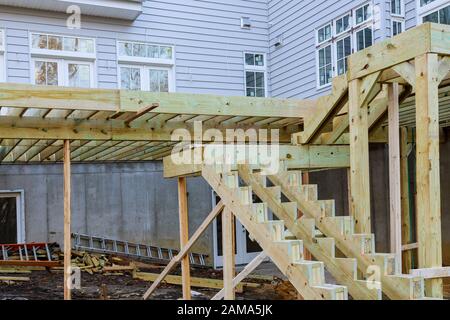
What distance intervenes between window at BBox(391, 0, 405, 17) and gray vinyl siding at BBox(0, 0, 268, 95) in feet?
13.4

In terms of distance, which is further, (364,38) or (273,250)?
(364,38)

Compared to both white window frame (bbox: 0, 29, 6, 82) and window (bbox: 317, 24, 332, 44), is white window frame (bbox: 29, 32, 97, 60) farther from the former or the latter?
window (bbox: 317, 24, 332, 44)

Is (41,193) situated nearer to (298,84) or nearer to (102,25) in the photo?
(102,25)

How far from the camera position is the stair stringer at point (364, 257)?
4.57 m

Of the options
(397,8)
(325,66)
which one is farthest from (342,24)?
(397,8)

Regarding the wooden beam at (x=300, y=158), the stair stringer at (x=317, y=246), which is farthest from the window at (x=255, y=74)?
the stair stringer at (x=317, y=246)

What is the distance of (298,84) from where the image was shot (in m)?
12.4

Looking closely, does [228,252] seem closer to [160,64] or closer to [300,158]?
[300,158]

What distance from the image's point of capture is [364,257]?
5102 mm

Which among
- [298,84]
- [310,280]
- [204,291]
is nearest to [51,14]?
[298,84]

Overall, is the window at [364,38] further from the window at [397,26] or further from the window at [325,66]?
the window at [325,66]

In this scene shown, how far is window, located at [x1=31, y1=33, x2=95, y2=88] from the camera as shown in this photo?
10.8 meters

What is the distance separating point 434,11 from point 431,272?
5.97 m

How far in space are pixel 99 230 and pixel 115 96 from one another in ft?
20.9
